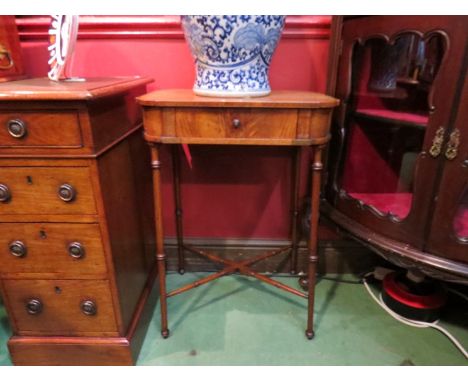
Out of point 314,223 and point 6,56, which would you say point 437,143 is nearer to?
point 314,223

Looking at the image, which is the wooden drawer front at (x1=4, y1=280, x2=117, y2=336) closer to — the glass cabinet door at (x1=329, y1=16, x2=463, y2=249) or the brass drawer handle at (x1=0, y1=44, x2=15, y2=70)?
the brass drawer handle at (x1=0, y1=44, x2=15, y2=70)

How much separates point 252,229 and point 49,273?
2.36 ft

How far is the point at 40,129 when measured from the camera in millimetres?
713

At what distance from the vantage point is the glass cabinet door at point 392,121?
0.74 meters

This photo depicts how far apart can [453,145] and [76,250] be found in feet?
2.92

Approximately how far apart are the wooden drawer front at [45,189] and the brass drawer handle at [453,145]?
0.79 m

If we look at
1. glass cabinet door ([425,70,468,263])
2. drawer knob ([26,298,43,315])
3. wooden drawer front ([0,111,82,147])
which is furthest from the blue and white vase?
drawer knob ([26,298,43,315])

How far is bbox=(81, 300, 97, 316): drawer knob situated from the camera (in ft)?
2.83

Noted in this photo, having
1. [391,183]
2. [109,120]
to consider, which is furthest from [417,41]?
[109,120]

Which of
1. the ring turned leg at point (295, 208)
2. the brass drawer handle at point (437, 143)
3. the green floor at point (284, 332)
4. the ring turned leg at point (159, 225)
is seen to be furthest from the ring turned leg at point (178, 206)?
the brass drawer handle at point (437, 143)

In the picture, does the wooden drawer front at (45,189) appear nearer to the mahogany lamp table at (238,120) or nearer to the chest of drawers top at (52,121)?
the chest of drawers top at (52,121)

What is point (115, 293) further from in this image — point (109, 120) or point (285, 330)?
point (285, 330)

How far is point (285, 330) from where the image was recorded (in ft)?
3.54

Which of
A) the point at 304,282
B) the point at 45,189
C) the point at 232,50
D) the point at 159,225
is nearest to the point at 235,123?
the point at 232,50
